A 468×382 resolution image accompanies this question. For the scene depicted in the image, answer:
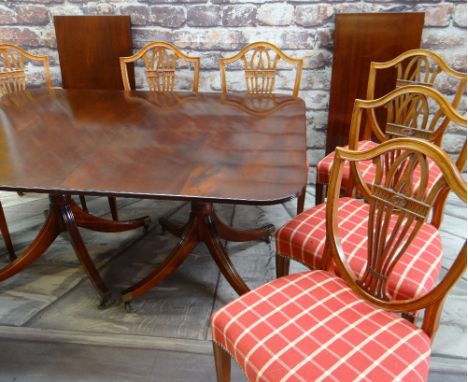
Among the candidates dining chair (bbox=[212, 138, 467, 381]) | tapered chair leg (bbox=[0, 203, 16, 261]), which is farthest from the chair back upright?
tapered chair leg (bbox=[0, 203, 16, 261])

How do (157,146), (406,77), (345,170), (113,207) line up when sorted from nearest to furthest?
(157,146) → (345,170) → (406,77) → (113,207)

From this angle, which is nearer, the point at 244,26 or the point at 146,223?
the point at 146,223

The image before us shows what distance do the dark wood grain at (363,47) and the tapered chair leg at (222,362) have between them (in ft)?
5.69

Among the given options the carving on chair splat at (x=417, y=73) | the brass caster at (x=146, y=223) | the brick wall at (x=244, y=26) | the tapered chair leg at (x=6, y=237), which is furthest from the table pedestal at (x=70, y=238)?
the carving on chair splat at (x=417, y=73)

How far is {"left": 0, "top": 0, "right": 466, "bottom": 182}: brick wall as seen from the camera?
88.4 inches

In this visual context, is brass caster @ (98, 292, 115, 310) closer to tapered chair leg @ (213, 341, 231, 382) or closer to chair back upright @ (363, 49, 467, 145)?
tapered chair leg @ (213, 341, 231, 382)

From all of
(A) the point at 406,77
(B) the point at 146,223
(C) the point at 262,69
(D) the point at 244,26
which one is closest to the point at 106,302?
(B) the point at 146,223

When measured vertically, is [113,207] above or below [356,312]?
below

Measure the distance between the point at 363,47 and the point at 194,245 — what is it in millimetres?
1424

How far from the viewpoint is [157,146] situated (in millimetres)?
1334

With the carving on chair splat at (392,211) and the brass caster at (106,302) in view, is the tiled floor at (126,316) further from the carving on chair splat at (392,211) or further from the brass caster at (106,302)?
the carving on chair splat at (392,211)

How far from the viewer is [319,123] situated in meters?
2.57

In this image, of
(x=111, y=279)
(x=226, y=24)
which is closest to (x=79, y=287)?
(x=111, y=279)

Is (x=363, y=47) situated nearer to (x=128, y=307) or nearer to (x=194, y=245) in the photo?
(x=194, y=245)
